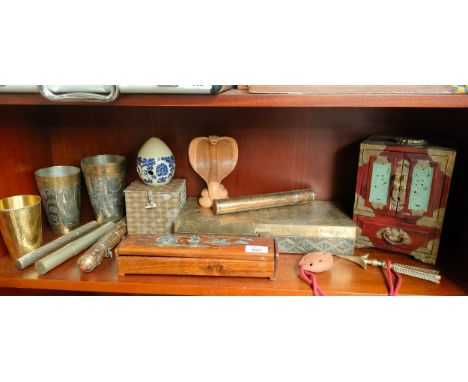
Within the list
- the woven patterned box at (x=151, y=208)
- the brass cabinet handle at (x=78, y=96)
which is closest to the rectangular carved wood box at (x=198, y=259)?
the woven patterned box at (x=151, y=208)

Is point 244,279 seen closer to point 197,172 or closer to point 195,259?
point 195,259

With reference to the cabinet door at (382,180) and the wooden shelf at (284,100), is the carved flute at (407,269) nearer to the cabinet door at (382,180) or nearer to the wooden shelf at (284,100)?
the cabinet door at (382,180)

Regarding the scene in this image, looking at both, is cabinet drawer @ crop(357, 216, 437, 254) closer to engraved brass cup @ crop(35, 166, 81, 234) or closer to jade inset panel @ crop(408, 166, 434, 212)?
jade inset panel @ crop(408, 166, 434, 212)

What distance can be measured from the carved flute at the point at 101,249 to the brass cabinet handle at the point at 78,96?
36 centimetres

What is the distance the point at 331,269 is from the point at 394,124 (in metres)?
0.46

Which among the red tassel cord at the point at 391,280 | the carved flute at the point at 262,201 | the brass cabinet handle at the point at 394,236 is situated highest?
the carved flute at the point at 262,201

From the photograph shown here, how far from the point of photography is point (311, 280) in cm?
82

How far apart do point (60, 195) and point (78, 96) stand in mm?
361

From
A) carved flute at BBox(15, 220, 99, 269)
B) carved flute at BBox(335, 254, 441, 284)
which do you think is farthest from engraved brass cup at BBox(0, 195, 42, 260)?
carved flute at BBox(335, 254, 441, 284)

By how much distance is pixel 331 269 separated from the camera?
871 mm

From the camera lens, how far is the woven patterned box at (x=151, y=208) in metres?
0.95

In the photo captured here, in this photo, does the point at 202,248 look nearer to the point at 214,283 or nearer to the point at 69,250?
the point at 214,283

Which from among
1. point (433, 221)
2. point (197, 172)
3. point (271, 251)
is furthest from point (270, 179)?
point (433, 221)

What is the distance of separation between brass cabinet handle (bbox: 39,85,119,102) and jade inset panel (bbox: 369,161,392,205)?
0.65m
